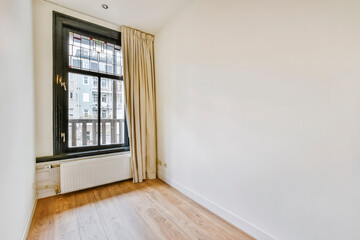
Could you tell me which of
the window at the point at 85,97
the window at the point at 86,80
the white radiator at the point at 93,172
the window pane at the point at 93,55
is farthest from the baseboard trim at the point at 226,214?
the window pane at the point at 93,55

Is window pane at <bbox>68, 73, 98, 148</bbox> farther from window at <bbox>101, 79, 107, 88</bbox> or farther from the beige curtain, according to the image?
the beige curtain

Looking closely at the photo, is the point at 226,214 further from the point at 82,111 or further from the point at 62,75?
the point at 62,75

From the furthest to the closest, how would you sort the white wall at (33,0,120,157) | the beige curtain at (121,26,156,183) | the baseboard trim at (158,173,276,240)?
the beige curtain at (121,26,156,183) → the white wall at (33,0,120,157) → the baseboard trim at (158,173,276,240)

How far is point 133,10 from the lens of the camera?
8.23 feet

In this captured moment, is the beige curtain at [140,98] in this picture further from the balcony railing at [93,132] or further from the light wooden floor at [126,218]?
the light wooden floor at [126,218]

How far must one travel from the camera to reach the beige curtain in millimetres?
2902

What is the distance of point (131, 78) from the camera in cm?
290

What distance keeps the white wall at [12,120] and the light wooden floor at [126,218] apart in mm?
376

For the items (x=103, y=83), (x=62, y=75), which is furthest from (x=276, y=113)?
(x=62, y=75)

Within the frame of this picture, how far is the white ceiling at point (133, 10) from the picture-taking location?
92.6 inches

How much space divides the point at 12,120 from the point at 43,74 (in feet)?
4.66

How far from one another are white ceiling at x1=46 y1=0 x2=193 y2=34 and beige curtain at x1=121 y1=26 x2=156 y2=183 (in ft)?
0.77

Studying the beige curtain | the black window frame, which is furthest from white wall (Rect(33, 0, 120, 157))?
the beige curtain

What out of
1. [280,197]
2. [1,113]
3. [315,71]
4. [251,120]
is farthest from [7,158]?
[315,71]
